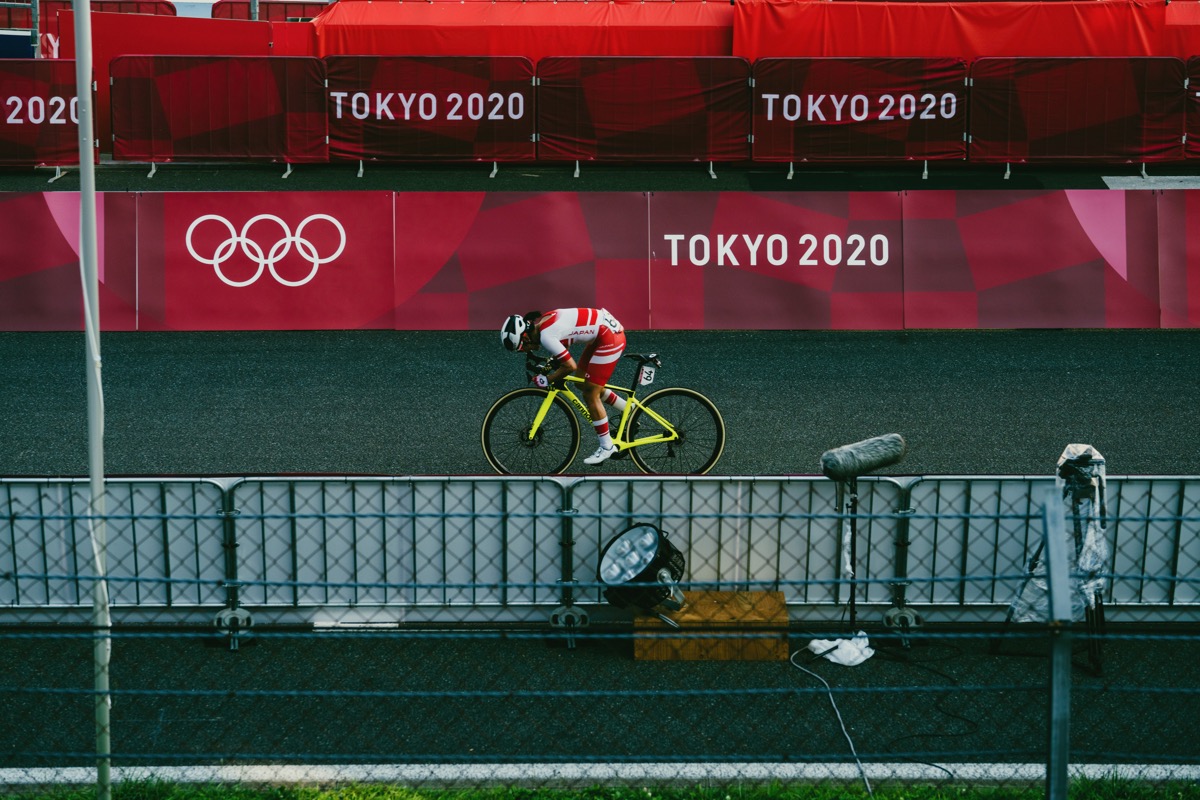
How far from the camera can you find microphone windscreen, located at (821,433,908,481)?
7.44m

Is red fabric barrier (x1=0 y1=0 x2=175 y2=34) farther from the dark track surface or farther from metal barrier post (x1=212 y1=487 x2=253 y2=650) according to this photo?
metal barrier post (x1=212 y1=487 x2=253 y2=650)

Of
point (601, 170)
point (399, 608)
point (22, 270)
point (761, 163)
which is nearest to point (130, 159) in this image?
point (22, 270)

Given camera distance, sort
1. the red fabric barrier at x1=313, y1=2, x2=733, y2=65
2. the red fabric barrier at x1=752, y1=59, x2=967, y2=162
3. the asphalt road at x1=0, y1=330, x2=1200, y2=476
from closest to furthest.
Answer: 1. the asphalt road at x1=0, y1=330, x2=1200, y2=476
2. the red fabric barrier at x1=752, y1=59, x2=967, y2=162
3. the red fabric barrier at x1=313, y1=2, x2=733, y2=65

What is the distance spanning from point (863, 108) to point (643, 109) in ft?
11.5

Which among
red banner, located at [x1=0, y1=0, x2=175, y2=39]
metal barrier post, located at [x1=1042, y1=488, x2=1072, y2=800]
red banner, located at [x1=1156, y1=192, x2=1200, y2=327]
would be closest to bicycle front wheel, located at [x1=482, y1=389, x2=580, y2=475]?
metal barrier post, located at [x1=1042, y1=488, x2=1072, y2=800]

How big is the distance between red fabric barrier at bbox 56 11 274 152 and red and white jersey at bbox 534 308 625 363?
14.7 metres

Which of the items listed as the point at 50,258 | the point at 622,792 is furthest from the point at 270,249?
the point at 622,792

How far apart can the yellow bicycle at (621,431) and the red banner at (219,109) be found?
461 inches

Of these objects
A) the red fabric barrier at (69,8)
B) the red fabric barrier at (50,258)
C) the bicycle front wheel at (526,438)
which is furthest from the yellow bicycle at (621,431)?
the red fabric barrier at (69,8)

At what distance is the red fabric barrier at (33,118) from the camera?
20750 mm

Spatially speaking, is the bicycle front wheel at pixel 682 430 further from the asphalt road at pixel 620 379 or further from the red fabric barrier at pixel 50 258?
the red fabric barrier at pixel 50 258

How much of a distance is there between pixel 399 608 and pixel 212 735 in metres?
1.60

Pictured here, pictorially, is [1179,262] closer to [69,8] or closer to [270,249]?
[270,249]

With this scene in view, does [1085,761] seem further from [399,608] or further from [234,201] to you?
[234,201]
